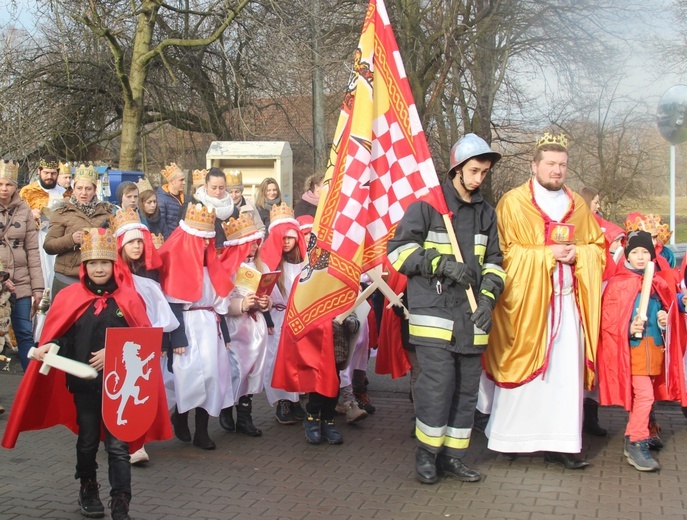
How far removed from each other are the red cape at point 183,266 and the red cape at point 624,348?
280cm

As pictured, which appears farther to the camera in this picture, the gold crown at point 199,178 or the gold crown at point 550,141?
the gold crown at point 199,178

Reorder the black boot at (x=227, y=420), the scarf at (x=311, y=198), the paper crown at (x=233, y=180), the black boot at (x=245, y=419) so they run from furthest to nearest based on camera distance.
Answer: the scarf at (x=311, y=198), the paper crown at (x=233, y=180), the black boot at (x=227, y=420), the black boot at (x=245, y=419)

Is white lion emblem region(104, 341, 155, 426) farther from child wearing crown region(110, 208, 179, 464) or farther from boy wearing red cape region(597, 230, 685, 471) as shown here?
boy wearing red cape region(597, 230, 685, 471)

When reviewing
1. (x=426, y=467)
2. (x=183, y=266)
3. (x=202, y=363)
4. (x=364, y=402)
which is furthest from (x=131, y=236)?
(x=364, y=402)

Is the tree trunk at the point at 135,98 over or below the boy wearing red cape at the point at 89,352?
over

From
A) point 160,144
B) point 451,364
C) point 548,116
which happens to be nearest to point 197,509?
point 451,364

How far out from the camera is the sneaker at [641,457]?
5672 millimetres

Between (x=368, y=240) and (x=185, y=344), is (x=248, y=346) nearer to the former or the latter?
(x=185, y=344)

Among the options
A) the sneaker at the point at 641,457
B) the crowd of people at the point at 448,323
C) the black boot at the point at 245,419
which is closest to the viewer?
the crowd of people at the point at 448,323

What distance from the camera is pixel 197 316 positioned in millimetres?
6375

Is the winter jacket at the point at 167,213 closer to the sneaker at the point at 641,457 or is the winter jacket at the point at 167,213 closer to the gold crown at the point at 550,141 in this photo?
the gold crown at the point at 550,141

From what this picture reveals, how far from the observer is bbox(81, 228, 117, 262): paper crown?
4953 mm

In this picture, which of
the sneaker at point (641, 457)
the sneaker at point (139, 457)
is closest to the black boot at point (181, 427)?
the sneaker at point (139, 457)

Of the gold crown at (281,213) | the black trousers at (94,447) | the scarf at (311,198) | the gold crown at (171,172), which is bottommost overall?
the black trousers at (94,447)
